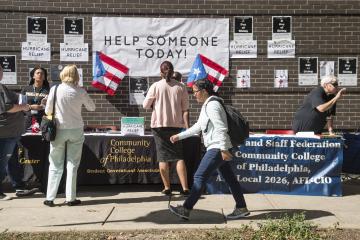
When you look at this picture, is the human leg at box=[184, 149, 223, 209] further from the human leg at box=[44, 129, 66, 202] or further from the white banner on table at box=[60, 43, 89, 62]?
the white banner on table at box=[60, 43, 89, 62]

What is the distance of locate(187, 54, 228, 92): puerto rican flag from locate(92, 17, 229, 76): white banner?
89mm

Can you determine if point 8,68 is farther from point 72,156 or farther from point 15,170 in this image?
point 72,156

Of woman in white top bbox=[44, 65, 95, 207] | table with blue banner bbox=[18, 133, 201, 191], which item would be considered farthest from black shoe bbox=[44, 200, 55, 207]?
table with blue banner bbox=[18, 133, 201, 191]

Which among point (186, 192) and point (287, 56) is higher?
point (287, 56)

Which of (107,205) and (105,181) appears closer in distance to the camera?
(107,205)

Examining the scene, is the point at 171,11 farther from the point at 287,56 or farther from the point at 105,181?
the point at 105,181

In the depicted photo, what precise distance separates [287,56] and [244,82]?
90 centimetres

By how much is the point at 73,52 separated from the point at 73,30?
1.28 ft

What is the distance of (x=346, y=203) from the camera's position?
22.3ft

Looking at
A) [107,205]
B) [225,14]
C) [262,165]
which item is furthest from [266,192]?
[225,14]

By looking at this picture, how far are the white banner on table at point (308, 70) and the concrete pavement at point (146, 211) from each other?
241cm

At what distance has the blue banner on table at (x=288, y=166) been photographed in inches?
280

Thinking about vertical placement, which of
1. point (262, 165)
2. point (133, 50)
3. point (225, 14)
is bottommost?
point (262, 165)

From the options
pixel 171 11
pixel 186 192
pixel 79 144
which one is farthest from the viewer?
pixel 171 11
